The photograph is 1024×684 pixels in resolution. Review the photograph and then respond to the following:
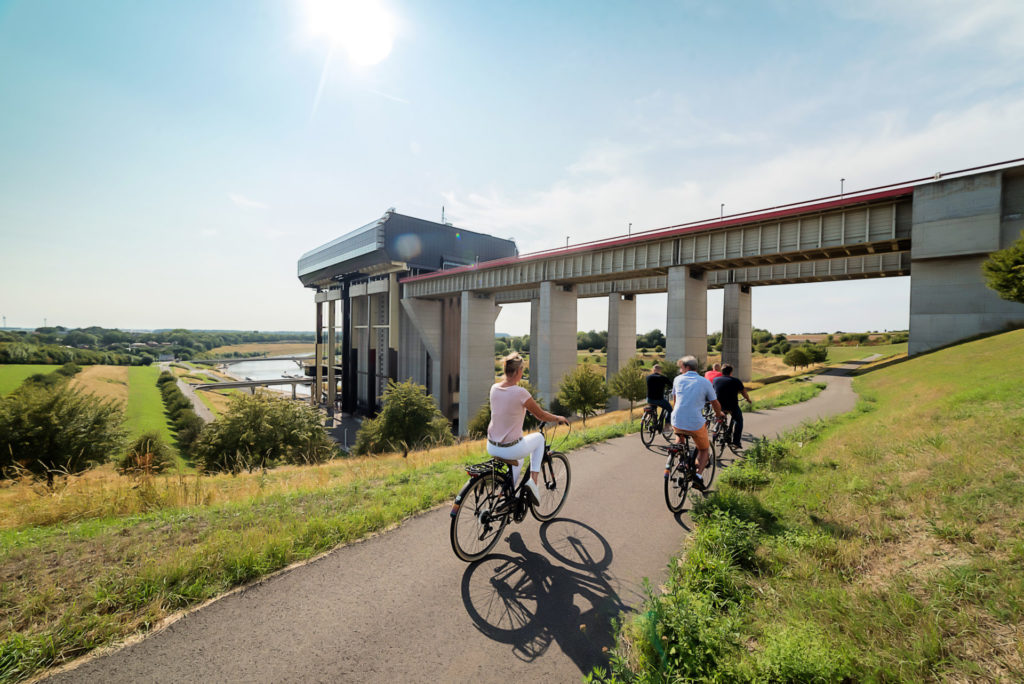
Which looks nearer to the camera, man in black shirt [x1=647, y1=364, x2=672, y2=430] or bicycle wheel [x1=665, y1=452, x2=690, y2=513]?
bicycle wheel [x1=665, y1=452, x2=690, y2=513]

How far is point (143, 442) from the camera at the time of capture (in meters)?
22.2

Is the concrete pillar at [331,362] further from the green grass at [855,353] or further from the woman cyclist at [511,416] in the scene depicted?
the green grass at [855,353]

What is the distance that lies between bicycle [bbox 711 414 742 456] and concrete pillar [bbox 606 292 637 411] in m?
27.7

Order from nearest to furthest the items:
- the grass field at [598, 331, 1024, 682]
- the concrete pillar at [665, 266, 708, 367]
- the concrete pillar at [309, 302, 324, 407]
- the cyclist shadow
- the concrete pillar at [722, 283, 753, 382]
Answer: the grass field at [598, 331, 1024, 682]
the cyclist shadow
the concrete pillar at [665, 266, 708, 367]
the concrete pillar at [722, 283, 753, 382]
the concrete pillar at [309, 302, 324, 407]

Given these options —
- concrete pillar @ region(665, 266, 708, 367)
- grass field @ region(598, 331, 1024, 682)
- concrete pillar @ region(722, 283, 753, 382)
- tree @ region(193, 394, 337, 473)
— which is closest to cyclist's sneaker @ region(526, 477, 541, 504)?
grass field @ region(598, 331, 1024, 682)

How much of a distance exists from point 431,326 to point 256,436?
2846 cm

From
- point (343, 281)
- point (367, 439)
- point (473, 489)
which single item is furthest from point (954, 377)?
point (343, 281)

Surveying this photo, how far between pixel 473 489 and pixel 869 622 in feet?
10.8

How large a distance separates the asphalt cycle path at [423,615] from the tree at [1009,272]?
18.0m

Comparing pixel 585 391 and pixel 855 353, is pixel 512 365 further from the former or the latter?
pixel 855 353

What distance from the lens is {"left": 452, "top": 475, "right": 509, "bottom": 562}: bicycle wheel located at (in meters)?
4.23

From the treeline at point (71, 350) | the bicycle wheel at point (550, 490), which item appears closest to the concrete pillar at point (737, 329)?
the bicycle wheel at point (550, 490)

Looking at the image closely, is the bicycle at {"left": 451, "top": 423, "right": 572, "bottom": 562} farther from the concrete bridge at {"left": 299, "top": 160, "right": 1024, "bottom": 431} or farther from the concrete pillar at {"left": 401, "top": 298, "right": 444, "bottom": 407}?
the concrete pillar at {"left": 401, "top": 298, "right": 444, "bottom": 407}

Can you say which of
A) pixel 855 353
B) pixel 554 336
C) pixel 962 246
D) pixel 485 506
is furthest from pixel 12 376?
pixel 855 353
